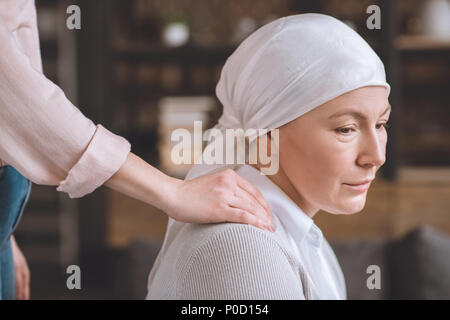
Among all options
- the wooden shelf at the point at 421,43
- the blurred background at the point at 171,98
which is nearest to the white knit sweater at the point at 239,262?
the blurred background at the point at 171,98

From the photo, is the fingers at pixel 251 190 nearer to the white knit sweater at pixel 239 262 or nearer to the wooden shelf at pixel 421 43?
the white knit sweater at pixel 239 262

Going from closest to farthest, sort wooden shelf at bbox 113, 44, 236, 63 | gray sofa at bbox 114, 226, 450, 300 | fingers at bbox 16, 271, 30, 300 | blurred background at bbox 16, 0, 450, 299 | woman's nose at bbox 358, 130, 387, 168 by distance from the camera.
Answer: woman's nose at bbox 358, 130, 387, 168 < fingers at bbox 16, 271, 30, 300 < gray sofa at bbox 114, 226, 450, 300 < blurred background at bbox 16, 0, 450, 299 < wooden shelf at bbox 113, 44, 236, 63

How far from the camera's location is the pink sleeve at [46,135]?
30.1 inches

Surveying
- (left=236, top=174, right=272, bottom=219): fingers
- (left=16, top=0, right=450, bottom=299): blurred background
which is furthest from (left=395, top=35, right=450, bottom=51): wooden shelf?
(left=236, top=174, right=272, bottom=219): fingers

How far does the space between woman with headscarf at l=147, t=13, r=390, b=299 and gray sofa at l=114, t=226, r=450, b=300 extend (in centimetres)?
107

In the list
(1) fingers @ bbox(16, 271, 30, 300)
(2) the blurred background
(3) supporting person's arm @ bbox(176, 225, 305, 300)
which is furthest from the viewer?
(2) the blurred background

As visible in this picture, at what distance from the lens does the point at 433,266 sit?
1.98 meters

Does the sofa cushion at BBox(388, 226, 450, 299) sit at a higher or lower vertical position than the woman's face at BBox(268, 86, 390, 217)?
lower

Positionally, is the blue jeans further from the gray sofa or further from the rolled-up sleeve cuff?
the gray sofa

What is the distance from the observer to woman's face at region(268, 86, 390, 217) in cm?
87

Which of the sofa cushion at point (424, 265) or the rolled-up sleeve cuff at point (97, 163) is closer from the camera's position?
the rolled-up sleeve cuff at point (97, 163)

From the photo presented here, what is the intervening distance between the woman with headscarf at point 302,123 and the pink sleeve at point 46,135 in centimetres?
17
